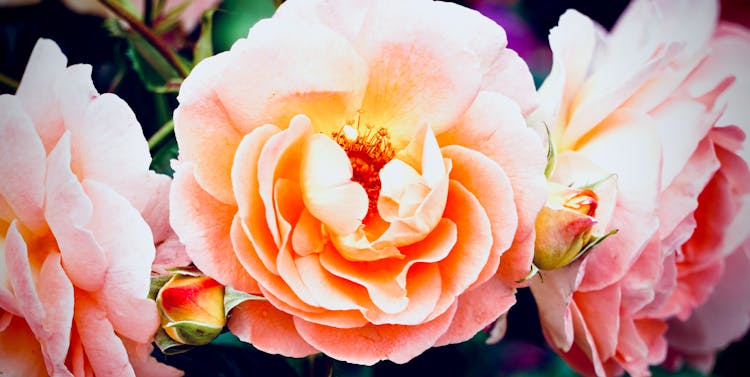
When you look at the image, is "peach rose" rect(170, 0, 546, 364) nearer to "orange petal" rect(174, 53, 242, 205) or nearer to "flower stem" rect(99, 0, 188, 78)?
"orange petal" rect(174, 53, 242, 205)

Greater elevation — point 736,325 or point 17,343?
point 17,343

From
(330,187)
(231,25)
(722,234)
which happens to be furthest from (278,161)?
Result: (722,234)

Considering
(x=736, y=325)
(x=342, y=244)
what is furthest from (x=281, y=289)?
(x=736, y=325)

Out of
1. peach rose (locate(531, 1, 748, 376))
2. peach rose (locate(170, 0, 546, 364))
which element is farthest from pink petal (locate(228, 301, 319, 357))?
peach rose (locate(531, 1, 748, 376))

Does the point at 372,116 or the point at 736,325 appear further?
the point at 736,325

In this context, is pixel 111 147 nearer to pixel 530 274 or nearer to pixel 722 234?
pixel 530 274

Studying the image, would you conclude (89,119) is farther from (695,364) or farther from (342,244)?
(695,364)

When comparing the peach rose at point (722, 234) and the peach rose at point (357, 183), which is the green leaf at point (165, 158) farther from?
the peach rose at point (722, 234)
